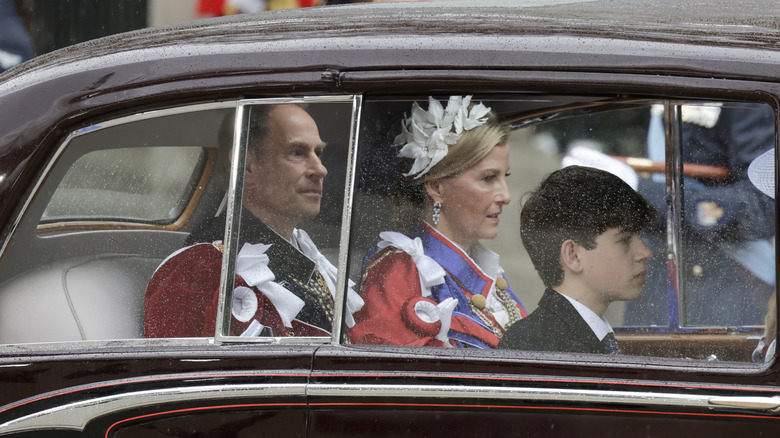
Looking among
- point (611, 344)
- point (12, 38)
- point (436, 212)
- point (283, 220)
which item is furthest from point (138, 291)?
point (12, 38)

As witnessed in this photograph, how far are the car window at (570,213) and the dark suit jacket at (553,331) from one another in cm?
2

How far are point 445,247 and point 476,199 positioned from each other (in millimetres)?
136

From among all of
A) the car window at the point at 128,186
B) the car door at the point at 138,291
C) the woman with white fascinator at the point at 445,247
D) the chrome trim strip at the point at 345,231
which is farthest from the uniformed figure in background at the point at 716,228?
the car window at the point at 128,186

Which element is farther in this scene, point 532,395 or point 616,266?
point 616,266

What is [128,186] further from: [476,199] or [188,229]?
[476,199]

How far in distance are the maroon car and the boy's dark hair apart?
4 centimetres

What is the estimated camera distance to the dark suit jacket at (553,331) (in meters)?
1.99

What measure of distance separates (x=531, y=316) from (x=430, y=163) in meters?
0.43

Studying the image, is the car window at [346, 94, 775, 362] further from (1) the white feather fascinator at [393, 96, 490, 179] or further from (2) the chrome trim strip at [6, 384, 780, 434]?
(2) the chrome trim strip at [6, 384, 780, 434]

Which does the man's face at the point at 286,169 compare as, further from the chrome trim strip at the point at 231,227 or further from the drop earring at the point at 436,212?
the drop earring at the point at 436,212

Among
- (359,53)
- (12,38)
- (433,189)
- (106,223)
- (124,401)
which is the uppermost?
(12,38)

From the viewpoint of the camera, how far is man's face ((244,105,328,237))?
2.10 metres

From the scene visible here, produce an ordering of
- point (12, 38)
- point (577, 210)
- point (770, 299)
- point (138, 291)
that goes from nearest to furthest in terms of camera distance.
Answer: point (770, 299), point (577, 210), point (138, 291), point (12, 38)

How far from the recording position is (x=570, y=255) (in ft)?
6.64
